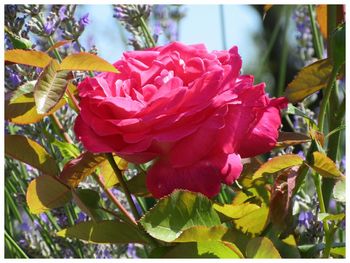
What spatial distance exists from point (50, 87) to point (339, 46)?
6.6 inches

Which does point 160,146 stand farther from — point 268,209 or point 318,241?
point 318,241

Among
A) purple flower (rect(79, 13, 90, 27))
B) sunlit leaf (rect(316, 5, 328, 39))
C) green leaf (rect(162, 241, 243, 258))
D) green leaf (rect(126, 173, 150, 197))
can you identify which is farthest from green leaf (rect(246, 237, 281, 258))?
purple flower (rect(79, 13, 90, 27))

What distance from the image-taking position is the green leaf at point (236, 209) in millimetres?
438

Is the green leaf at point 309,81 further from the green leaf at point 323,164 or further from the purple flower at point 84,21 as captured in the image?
the purple flower at point 84,21

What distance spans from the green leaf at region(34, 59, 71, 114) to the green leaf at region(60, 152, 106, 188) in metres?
0.05

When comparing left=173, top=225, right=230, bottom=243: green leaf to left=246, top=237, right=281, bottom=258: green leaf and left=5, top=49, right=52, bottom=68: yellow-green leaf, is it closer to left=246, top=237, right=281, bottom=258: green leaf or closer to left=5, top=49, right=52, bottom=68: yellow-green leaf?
left=246, top=237, right=281, bottom=258: green leaf

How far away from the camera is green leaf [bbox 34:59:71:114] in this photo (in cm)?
43

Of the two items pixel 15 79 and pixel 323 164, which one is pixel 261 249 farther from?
pixel 15 79

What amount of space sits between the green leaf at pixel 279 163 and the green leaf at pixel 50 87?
0.42 ft

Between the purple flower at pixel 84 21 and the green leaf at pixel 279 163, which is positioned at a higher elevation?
the purple flower at pixel 84 21

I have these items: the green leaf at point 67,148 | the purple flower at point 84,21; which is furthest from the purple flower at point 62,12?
the green leaf at point 67,148

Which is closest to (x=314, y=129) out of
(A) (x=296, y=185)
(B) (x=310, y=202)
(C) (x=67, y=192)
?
(A) (x=296, y=185)
